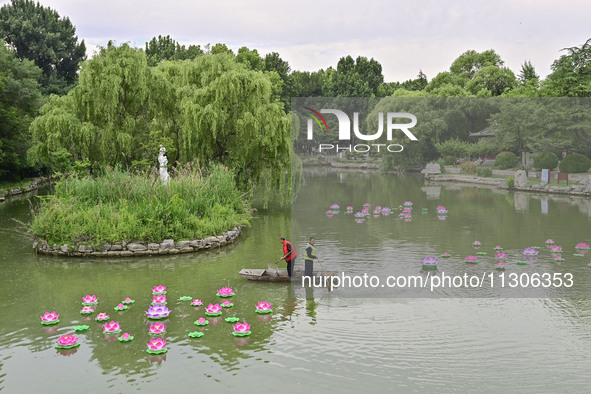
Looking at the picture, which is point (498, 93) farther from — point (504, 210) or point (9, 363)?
point (9, 363)

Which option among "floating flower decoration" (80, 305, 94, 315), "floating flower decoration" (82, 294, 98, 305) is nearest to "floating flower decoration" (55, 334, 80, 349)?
"floating flower decoration" (80, 305, 94, 315)

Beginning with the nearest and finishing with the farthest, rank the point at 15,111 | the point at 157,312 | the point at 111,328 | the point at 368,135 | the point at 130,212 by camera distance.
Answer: the point at 111,328 < the point at 157,312 < the point at 130,212 < the point at 15,111 < the point at 368,135

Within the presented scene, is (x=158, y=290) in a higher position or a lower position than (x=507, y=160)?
lower

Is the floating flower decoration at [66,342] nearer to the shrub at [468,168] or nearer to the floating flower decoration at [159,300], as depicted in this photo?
the floating flower decoration at [159,300]

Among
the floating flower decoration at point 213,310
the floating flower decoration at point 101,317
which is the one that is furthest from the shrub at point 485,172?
the floating flower decoration at point 101,317

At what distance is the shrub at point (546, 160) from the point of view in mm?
41156

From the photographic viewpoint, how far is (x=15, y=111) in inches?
1344

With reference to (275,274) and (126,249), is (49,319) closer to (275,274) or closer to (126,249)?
(275,274)

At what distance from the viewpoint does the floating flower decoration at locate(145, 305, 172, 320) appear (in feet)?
35.7

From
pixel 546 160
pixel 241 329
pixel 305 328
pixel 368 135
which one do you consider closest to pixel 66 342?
pixel 241 329

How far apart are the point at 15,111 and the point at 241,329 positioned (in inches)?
1184

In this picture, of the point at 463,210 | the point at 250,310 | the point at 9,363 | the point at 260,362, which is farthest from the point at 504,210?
the point at 9,363

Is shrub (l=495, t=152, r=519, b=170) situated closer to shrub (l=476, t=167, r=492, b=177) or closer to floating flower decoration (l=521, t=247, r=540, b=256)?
shrub (l=476, t=167, r=492, b=177)

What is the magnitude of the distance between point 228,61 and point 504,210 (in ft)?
51.2
